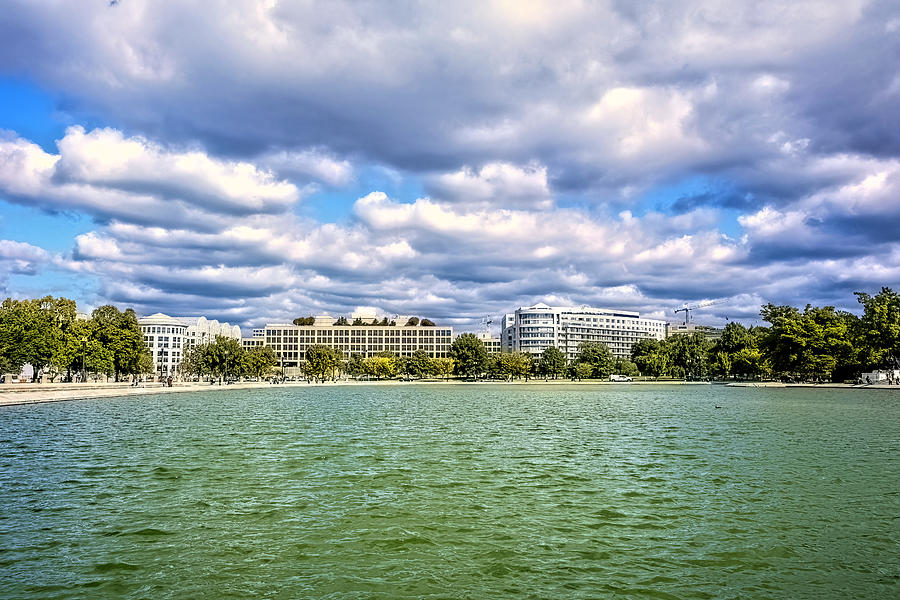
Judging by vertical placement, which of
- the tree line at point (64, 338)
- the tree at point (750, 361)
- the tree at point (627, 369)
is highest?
the tree line at point (64, 338)

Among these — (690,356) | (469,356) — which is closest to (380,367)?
(469,356)

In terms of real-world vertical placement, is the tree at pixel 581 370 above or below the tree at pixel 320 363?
below

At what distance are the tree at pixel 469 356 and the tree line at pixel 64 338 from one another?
91.6 meters

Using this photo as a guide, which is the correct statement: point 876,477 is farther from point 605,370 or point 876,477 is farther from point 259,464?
point 605,370

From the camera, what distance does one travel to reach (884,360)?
11131 centimetres

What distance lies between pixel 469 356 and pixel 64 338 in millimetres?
108207

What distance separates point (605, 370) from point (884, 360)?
86188 mm

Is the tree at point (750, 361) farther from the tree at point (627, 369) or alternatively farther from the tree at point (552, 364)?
the tree at point (552, 364)

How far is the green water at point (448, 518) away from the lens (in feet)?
39.9

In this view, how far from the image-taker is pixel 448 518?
1719 cm

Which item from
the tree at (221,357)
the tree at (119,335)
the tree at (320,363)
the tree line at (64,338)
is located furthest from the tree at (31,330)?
the tree at (320,363)

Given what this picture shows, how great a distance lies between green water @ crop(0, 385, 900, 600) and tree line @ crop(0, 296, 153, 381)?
211 feet

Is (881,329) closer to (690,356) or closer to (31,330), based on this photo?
(690,356)

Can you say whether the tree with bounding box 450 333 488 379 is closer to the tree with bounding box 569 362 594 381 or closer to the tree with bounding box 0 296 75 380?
the tree with bounding box 569 362 594 381
